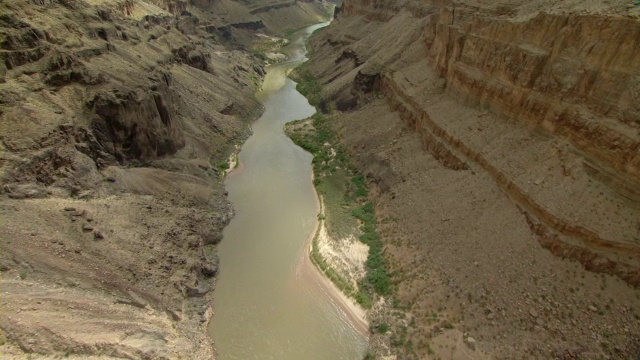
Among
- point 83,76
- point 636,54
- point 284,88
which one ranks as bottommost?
point 284,88

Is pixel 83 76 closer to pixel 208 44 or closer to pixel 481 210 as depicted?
pixel 481 210

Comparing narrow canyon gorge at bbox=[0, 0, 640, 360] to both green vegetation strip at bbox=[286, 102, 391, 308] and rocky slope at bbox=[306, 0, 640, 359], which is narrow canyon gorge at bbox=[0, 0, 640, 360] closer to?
rocky slope at bbox=[306, 0, 640, 359]

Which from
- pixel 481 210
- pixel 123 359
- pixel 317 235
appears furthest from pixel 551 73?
pixel 123 359

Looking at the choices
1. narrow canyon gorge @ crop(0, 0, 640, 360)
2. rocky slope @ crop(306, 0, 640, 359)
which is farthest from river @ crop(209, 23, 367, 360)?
rocky slope @ crop(306, 0, 640, 359)

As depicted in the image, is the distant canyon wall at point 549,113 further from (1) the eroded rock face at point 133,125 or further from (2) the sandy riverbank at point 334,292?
(1) the eroded rock face at point 133,125

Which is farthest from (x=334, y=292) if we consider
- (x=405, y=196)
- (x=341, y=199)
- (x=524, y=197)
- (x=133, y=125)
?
(x=133, y=125)

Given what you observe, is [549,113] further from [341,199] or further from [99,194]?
[99,194]

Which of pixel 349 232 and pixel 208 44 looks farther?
pixel 208 44
